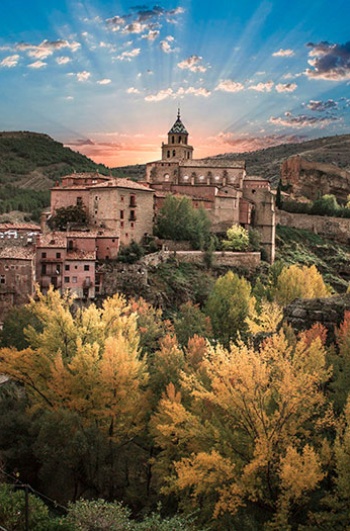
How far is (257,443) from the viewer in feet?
47.2

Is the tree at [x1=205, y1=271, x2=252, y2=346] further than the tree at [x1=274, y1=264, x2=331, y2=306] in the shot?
No

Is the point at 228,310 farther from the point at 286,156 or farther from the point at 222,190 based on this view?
the point at 286,156

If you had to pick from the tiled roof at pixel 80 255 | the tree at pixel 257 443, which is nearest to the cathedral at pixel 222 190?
the tiled roof at pixel 80 255

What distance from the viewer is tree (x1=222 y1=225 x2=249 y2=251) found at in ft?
177

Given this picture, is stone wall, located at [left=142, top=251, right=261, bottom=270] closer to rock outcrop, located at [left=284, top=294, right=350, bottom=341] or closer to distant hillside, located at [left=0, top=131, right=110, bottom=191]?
rock outcrop, located at [left=284, top=294, right=350, bottom=341]

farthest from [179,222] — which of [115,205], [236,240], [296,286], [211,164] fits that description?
[211,164]

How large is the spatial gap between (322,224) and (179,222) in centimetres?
3033

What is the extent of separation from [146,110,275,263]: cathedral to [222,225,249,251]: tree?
2097 millimetres

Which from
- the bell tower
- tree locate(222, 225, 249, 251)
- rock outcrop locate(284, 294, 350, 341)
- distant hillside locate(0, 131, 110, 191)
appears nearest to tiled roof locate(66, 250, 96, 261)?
tree locate(222, 225, 249, 251)

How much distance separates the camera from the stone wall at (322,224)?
7338 centimetres

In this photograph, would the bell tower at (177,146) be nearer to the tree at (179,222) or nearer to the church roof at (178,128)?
the church roof at (178,128)

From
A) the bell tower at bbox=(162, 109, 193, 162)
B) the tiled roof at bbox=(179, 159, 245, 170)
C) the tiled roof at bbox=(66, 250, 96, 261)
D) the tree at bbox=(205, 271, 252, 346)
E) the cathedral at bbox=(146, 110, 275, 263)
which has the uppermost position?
the bell tower at bbox=(162, 109, 193, 162)

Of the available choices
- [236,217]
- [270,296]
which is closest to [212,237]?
[236,217]

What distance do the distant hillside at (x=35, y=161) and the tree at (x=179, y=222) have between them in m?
57.5
